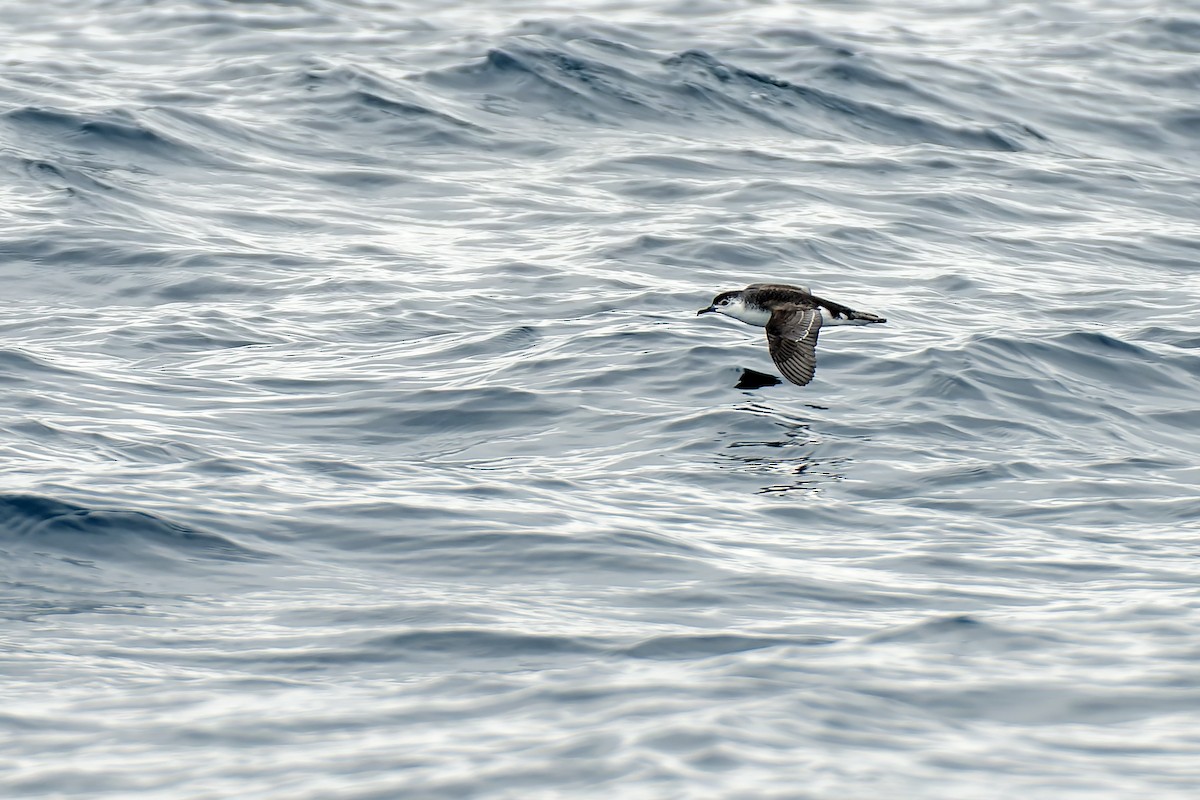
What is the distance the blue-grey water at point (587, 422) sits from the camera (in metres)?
6.65

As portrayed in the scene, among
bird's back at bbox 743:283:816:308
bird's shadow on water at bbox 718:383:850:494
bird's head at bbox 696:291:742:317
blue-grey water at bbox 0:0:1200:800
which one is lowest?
bird's shadow on water at bbox 718:383:850:494

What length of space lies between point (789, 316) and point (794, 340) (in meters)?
0.27

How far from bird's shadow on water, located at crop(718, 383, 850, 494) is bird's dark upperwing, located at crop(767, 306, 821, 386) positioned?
26.0 inches

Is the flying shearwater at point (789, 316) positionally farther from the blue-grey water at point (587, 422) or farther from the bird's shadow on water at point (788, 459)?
the bird's shadow on water at point (788, 459)

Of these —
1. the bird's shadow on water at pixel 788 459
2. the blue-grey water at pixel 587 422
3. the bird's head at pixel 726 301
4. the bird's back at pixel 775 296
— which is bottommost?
the bird's shadow on water at pixel 788 459

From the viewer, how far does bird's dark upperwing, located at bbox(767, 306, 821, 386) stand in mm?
11969

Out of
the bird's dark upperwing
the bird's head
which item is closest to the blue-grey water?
the bird's dark upperwing

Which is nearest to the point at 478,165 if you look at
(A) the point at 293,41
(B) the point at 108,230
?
(B) the point at 108,230

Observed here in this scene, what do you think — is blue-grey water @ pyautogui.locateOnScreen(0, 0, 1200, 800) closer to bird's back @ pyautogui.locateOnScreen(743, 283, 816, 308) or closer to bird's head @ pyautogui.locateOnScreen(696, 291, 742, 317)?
bird's head @ pyautogui.locateOnScreen(696, 291, 742, 317)

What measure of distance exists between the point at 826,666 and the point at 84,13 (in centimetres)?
2115

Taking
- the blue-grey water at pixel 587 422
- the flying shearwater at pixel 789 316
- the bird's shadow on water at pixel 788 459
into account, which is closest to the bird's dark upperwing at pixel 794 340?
the flying shearwater at pixel 789 316

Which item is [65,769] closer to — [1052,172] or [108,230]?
[108,230]

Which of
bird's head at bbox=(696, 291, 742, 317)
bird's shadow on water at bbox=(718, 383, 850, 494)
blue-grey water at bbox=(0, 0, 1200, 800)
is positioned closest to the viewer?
blue-grey water at bbox=(0, 0, 1200, 800)

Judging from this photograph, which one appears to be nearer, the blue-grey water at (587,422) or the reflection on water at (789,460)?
the blue-grey water at (587,422)
